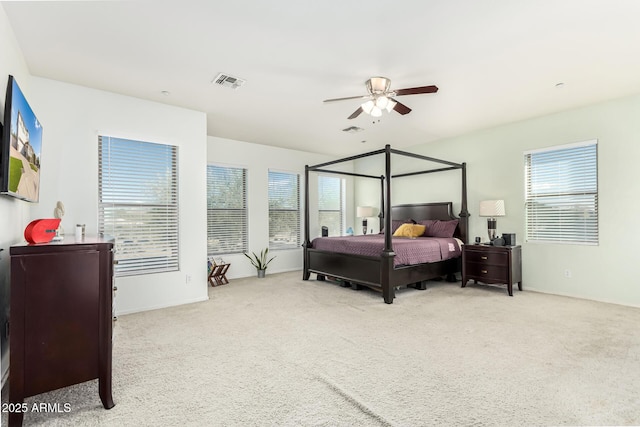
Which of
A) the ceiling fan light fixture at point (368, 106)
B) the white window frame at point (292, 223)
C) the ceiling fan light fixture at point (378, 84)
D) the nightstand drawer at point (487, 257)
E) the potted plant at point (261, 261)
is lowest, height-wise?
the potted plant at point (261, 261)

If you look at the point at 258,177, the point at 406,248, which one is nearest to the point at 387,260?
the point at 406,248

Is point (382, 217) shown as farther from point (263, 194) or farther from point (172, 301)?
point (172, 301)

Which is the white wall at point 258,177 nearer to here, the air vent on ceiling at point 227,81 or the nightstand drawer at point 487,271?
the air vent on ceiling at point 227,81

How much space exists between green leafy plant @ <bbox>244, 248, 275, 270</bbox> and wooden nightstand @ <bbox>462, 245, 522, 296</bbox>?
3684 millimetres

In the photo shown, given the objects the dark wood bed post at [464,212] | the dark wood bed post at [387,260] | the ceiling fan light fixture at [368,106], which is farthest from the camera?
the dark wood bed post at [464,212]

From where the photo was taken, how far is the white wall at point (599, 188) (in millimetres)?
3986

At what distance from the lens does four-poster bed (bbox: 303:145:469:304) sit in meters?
4.27

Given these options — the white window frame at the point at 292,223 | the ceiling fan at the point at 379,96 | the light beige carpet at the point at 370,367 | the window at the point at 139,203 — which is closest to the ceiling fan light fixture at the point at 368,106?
the ceiling fan at the point at 379,96

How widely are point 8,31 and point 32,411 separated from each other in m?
2.74

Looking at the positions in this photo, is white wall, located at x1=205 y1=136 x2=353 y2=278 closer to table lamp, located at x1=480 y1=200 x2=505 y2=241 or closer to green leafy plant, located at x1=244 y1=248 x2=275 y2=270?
green leafy plant, located at x1=244 y1=248 x2=275 y2=270

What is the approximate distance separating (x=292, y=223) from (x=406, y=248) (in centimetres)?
310

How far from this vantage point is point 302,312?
3.79 metres

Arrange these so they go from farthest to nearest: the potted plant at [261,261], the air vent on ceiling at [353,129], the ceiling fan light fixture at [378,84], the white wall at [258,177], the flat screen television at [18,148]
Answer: the potted plant at [261,261] < the white wall at [258,177] < the air vent on ceiling at [353,129] < the ceiling fan light fixture at [378,84] < the flat screen television at [18,148]

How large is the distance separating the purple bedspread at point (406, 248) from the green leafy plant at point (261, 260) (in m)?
1.37
